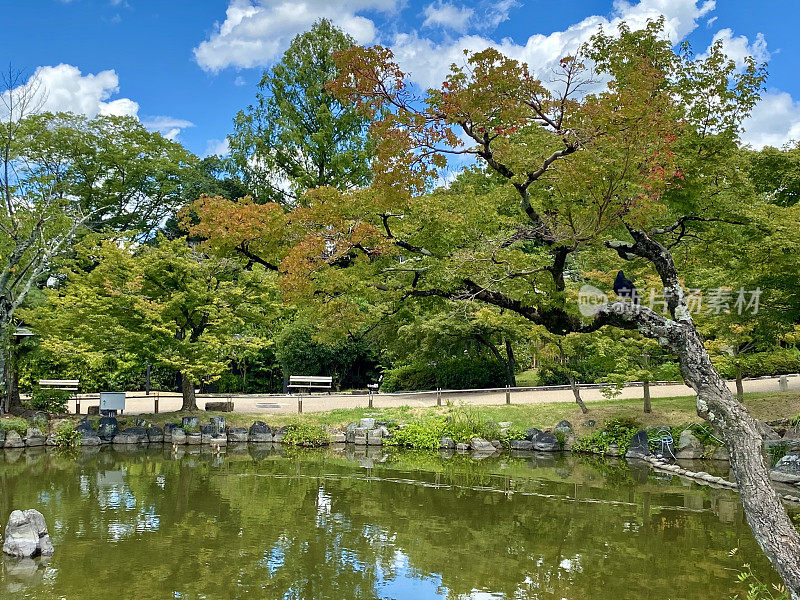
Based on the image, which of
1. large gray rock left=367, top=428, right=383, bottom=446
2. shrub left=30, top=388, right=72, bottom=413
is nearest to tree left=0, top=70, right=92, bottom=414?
shrub left=30, top=388, right=72, bottom=413

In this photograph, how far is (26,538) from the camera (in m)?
7.28

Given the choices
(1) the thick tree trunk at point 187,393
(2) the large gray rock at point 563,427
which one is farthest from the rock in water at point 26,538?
(2) the large gray rock at point 563,427

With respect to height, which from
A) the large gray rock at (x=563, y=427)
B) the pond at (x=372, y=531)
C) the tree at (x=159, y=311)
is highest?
the tree at (x=159, y=311)

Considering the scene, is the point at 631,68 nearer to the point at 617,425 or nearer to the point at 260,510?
the point at 260,510

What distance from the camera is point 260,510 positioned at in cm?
962

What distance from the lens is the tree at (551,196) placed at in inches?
199

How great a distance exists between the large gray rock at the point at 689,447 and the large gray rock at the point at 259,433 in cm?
978

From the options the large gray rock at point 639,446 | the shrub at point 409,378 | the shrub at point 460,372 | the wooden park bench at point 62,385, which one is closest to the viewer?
the large gray rock at point 639,446

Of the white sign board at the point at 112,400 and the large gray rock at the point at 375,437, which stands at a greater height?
the white sign board at the point at 112,400

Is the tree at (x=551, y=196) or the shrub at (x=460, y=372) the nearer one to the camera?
the tree at (x=551, y=196)

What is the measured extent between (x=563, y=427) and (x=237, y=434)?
324 inches

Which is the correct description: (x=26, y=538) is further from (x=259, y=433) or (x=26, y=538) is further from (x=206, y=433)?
(x=259, y=433)

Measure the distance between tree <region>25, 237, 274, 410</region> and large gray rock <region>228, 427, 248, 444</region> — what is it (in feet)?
4.73

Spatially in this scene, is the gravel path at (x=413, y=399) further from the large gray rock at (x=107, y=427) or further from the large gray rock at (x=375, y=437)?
the large gray rock at (x=375, y=437)
